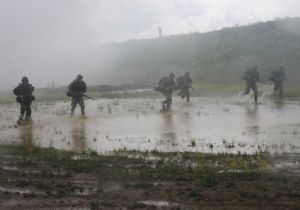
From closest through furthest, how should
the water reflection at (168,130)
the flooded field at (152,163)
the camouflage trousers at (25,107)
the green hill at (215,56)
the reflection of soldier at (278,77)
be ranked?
the flooded field at (152,163) < the water reflection at (168,130) < the camouflage trousers at (25,107) < the reflection of soldier at (278,77) < the green hill at (215,56)

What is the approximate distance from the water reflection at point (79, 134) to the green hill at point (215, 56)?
1079 inches

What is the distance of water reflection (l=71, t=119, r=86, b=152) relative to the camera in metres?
14.9

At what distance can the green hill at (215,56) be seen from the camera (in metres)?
52.3

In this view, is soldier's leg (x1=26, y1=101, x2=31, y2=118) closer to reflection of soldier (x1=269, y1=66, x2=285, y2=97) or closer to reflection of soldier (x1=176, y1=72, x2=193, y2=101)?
reflection of soldier (x1=176, y1=72, x2=193, y2=101)

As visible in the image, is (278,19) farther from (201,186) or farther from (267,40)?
(201,186)

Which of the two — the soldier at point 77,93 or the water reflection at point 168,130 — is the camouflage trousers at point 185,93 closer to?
the water reflection at point 168,130

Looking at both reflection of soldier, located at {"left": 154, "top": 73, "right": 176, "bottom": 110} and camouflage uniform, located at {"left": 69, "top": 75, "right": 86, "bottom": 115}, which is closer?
camouflage uniform, located at {"left": 69, "top": 75, "right": 86, "bottom": 115}

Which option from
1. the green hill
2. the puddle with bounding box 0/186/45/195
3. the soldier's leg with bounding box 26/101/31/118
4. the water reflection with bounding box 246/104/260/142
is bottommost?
the puddle with bounding box 0/186/45/195

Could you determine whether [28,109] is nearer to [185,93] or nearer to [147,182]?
[185,93]

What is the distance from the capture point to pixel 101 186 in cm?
980

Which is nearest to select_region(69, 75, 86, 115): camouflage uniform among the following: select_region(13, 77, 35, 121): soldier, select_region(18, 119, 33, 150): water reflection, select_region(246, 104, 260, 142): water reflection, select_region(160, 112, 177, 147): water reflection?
select_region(13, 77, 35, 121): soldier

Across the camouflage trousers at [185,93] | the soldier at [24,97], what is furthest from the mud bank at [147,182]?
the camouflage trousers at [185,93]

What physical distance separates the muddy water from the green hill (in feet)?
70.6

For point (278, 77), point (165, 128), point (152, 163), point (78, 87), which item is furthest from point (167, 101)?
point (152, 163)
